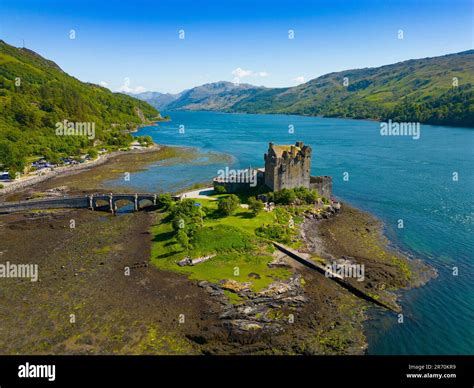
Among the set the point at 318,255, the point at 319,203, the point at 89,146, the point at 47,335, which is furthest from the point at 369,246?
the point at 89,146

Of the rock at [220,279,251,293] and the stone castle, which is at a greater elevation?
the stone castle

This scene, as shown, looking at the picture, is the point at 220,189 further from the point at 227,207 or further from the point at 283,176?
the point at 227,207

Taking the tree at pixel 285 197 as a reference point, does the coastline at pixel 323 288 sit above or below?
below

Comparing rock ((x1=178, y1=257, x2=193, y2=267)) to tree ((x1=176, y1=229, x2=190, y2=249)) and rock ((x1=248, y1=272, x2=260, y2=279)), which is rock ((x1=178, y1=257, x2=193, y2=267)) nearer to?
tree ((x1=176, y1=229, x2=190, y2=249))

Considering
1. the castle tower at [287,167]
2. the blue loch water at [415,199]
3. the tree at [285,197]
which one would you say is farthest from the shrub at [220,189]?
the blue loch water at [415,199]

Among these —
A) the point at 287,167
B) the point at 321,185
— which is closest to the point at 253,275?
the point at 287,167

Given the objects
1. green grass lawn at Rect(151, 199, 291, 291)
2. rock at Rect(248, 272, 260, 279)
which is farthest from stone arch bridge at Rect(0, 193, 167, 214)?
rock at Rect(248, 272, 260, 279)

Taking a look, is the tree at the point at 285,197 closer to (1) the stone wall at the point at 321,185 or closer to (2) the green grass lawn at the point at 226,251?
(2) the green grass lawn at the point at 226,251

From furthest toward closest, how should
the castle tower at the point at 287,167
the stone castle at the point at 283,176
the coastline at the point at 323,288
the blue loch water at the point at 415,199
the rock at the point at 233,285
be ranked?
the stone castle at the point at 283,176
the castle tower at the point at 287,167
the rock at the point at 233,285
the blue loch water at the point at 415,199
the coastline at the point at 323,288
